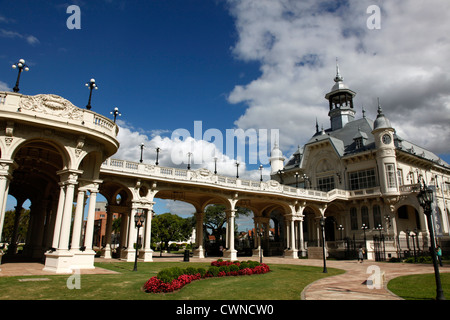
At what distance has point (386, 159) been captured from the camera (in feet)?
123

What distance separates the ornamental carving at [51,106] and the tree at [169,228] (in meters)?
51.4

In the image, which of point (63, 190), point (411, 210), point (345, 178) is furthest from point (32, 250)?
point (411, 210)

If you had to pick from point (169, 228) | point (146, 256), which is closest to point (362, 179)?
point (146, 256)

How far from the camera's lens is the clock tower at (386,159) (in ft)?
123

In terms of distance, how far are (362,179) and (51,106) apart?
36760 millimetres

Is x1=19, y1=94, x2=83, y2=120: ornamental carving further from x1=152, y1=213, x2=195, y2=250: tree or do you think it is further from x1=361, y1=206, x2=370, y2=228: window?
x1=152, y1=213, x2=195, y2=250: tree

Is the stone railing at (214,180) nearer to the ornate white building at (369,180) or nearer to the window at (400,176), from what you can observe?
the ornate white building at (369,180)

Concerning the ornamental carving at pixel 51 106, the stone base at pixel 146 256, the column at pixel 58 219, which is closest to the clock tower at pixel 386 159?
the stone base at pixel 146 256

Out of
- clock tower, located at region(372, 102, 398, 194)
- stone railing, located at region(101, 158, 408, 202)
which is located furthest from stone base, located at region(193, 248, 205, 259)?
clock tower, located at region(372, 102, 398, 194)

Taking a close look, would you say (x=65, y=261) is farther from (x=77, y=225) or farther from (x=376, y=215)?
(x=376, y=215)

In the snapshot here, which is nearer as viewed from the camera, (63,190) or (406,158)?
(63,190)
